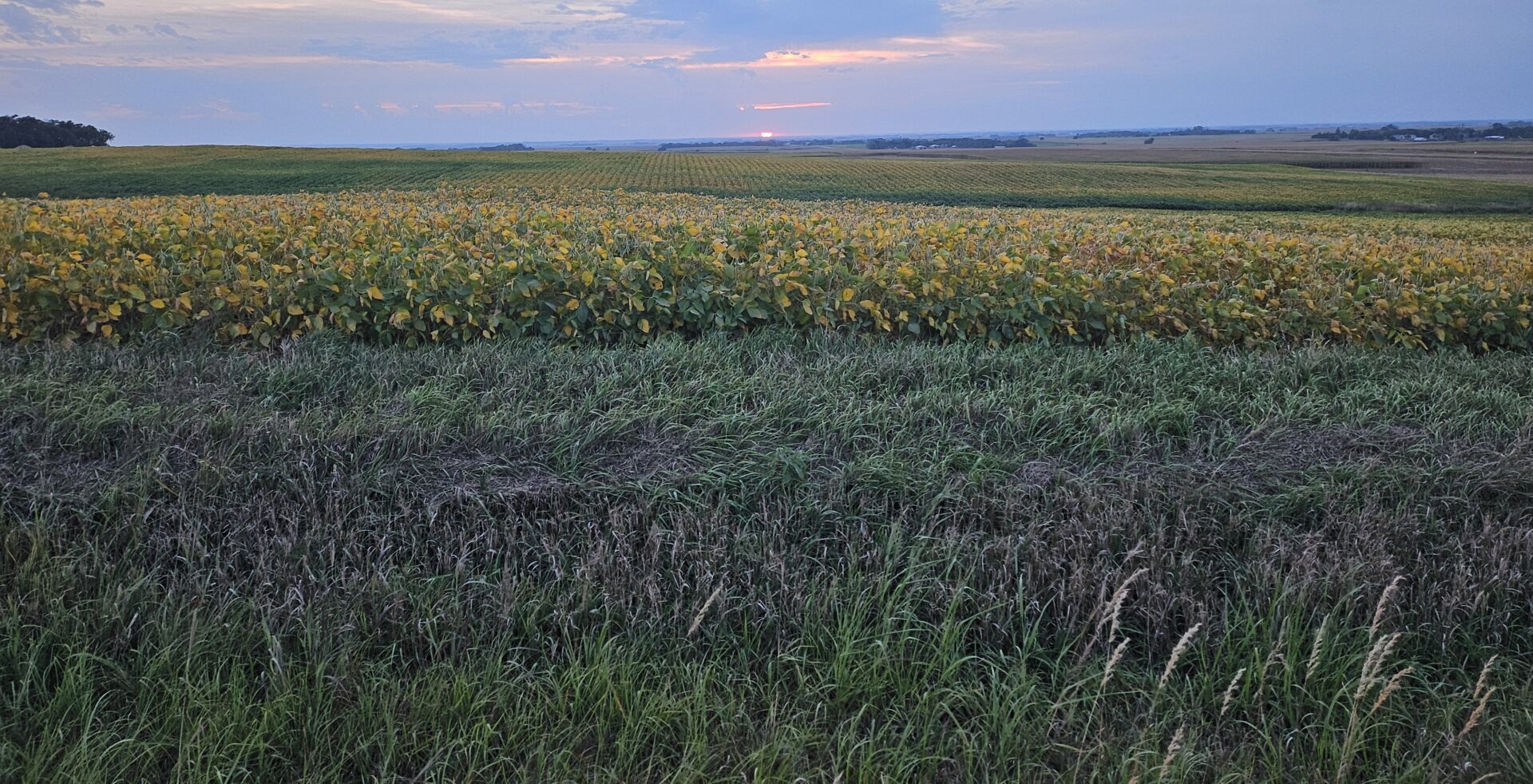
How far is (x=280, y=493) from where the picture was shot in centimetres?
330

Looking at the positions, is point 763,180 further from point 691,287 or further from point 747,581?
point 747,581

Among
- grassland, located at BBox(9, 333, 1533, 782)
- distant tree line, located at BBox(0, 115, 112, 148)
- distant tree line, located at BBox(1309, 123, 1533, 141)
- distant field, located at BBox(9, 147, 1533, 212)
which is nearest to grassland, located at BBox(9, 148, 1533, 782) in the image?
grassland, located at BBox(9, 333, 1533, 782)

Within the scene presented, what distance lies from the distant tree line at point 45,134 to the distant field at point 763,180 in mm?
12606

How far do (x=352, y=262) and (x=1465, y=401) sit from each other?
21.2 feet

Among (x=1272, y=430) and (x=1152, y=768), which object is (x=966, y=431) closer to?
(x=1272, y=430)

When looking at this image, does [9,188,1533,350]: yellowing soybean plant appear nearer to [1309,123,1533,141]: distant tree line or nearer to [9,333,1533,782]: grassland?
[9,333,1533,782]: grassland

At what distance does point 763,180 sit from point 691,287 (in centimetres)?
4328

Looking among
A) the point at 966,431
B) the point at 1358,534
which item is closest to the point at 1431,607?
the point at 1358,534

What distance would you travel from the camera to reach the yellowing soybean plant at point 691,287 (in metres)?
5.35

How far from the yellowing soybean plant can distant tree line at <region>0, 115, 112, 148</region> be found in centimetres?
7570

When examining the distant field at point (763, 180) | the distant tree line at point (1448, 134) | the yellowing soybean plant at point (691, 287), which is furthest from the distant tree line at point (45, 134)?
the distant tree line at point (1448, 134)

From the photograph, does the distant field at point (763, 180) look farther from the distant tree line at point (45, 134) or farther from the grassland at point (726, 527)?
the grassland at point (726, 527)

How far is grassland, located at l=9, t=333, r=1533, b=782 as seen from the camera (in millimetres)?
2355

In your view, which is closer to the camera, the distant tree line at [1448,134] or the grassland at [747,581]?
the grassland at [747,581]
